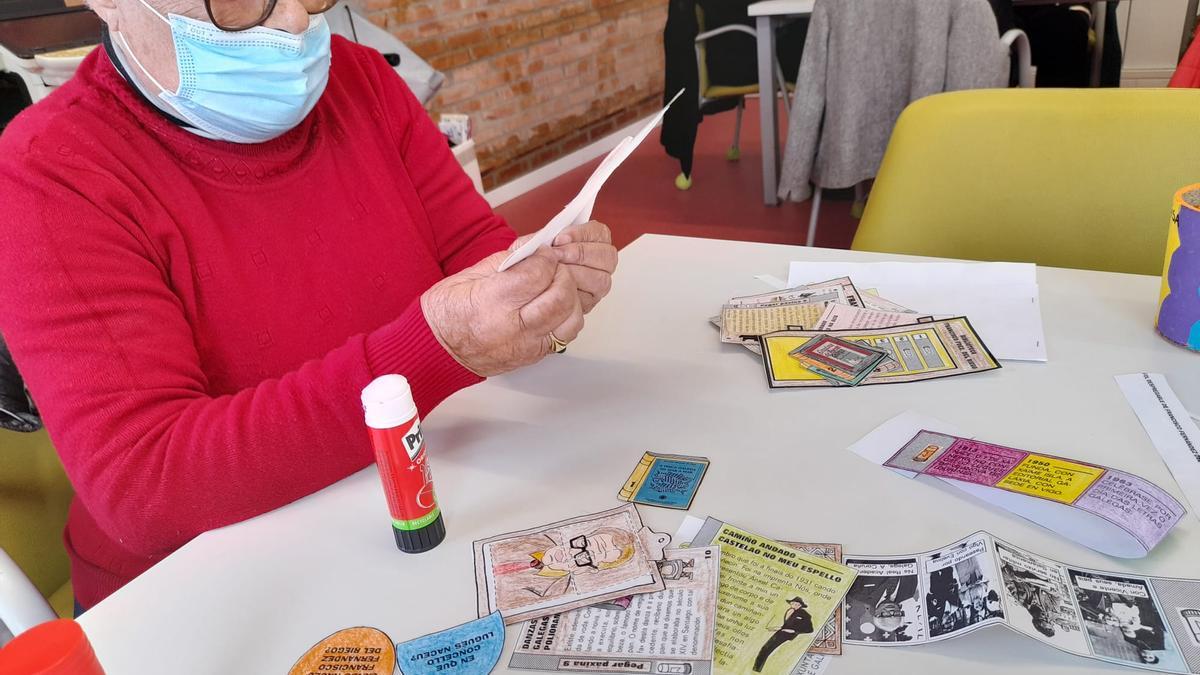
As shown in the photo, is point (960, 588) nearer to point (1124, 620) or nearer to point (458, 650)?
point (1124, 620)

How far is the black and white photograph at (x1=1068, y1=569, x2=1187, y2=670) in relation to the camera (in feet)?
1.99

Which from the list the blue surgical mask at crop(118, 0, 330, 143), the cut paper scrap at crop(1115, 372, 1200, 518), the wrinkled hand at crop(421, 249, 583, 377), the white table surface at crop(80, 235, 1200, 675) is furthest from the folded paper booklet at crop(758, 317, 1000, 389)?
the blue surgical mask at crop(118, 0, 330, 143)

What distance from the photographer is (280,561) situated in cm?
79

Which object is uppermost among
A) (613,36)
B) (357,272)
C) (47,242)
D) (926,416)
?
(47,242)

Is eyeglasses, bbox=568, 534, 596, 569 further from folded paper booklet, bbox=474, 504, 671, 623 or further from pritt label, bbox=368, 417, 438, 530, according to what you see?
pritt label, bbox=368, 417, 438, 530

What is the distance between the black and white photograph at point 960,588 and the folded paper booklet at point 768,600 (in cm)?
6

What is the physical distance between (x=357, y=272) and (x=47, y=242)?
36cm

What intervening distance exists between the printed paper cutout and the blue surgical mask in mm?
607

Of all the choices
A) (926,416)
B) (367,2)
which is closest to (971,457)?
(926,416)

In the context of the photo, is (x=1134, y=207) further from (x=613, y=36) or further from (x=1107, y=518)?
(x=613, y=36)

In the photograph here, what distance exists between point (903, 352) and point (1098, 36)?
2975mm

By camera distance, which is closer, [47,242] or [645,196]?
[47,242]

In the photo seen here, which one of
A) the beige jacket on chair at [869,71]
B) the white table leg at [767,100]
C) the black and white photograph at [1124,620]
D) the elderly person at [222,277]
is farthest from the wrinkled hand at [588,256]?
the white table leg at [767,100]

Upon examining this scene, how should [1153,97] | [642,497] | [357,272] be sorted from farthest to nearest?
1. [1153,97]
2. [357,272]
3. [642,497]
